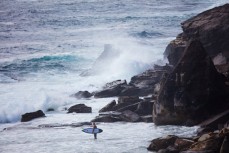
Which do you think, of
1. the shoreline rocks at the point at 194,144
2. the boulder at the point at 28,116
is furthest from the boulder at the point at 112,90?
the shoreline rocks at the point at 194,144

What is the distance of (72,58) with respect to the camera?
53.6 metres

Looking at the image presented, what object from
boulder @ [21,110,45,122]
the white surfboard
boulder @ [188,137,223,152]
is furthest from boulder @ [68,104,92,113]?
boulder @ [188,137,223,152]

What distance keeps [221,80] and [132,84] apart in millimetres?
9757

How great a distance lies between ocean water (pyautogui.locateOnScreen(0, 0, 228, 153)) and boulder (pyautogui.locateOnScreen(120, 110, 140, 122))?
43cm

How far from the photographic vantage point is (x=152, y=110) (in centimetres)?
2730

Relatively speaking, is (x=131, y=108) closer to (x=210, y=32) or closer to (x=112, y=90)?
(x=112, y=90)

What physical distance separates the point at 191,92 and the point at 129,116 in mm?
3754

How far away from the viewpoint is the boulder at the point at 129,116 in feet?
87.8

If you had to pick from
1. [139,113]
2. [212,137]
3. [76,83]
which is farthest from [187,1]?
[212,137]

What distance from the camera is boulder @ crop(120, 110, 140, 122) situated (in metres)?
26.8

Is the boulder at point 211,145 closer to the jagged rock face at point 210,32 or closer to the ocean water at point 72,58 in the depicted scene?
the ocean water at point 72,58

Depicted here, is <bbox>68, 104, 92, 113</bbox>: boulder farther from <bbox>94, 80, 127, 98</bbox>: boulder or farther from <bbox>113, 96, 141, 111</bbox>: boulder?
<bbox>94, 80, 127, 98</bbox>: boulder

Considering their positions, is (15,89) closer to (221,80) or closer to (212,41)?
(212,41)

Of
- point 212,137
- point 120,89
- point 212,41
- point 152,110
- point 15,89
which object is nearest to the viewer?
point 212,137
